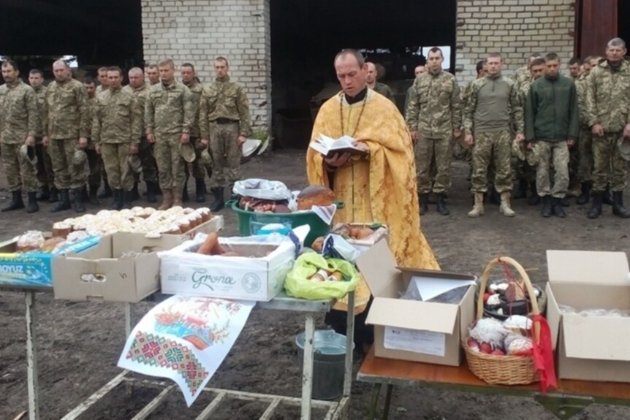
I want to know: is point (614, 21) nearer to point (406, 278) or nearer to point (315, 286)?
point (406, 278)

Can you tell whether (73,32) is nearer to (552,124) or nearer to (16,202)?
(16,202)

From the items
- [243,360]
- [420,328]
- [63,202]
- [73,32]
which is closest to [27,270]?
[420,328]

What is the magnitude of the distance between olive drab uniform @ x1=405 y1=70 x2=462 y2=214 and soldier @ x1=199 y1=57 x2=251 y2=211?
2.17 metres

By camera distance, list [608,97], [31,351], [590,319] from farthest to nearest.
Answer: [608,97] → [31,351] → [590,319]

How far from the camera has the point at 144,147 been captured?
984 centimetres

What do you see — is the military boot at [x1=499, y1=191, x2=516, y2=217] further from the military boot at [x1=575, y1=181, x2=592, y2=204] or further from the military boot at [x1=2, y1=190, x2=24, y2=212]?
the military boot at [x1=2, y1=190, x2=24, y2=212]

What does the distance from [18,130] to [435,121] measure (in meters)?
5.39

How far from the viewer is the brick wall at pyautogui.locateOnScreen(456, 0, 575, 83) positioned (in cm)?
1137

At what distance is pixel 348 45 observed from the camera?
2211 centimetres

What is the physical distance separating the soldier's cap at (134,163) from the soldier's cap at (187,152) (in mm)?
761

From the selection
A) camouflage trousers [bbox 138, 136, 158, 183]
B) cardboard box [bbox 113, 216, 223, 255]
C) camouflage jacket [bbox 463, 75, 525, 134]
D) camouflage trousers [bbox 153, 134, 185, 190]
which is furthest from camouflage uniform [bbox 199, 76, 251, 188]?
cardboard box [bbox 113, 216, 223, 255]

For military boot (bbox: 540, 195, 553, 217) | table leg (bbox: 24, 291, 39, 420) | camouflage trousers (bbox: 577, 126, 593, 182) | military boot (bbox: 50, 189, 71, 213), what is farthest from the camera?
military boot (bbox: 50, 189, 71, 213)

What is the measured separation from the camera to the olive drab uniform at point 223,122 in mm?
9291

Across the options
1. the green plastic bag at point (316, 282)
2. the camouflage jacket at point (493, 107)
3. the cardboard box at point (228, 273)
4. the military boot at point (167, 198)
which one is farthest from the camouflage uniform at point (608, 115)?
the cardboard box at point (228, 273)
